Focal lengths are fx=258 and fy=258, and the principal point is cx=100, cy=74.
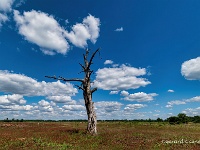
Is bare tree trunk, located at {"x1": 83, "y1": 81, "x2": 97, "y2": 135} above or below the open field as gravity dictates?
above

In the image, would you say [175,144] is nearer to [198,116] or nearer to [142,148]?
[142,148]

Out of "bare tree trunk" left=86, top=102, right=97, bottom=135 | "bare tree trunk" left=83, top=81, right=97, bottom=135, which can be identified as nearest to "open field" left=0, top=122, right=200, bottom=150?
"bare tree trunk" left=86, top=102, right=97, bottom=135

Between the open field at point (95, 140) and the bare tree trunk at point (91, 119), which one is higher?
the bare tree trunk at point (91, 119)

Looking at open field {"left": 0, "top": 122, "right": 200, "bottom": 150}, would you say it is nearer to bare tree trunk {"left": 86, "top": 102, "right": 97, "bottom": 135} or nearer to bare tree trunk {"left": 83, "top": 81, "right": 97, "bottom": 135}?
bare tree trunk {"left": 86, "top": 102, "right": 97, "bottom": 135}

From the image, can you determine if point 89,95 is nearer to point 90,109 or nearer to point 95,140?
point 90,109

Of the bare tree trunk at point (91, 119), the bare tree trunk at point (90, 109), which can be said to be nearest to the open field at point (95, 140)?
the bare tree trunk at point (91, 119)

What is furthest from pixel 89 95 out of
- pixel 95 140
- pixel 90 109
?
pixel 95 140

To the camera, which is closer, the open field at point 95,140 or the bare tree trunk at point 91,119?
the open field at point 95,140

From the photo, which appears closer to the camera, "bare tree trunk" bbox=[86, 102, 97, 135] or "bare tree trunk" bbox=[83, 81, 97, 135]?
"bare tree trunk" bbox=[86, 102, 97, 135]

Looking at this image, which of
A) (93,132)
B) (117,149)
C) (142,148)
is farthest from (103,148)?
(93,132)

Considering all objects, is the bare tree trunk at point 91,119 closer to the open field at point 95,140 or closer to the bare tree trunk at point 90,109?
the bare tree trunk at point 90,109

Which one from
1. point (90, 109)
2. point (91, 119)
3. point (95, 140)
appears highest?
point (90, 109)

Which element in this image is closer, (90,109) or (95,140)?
(95,140)

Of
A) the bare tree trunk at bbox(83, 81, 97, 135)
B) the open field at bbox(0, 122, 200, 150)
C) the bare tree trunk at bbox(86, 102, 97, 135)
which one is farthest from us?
the bare tree trunk at bbox(83, 81, 97, 135)
